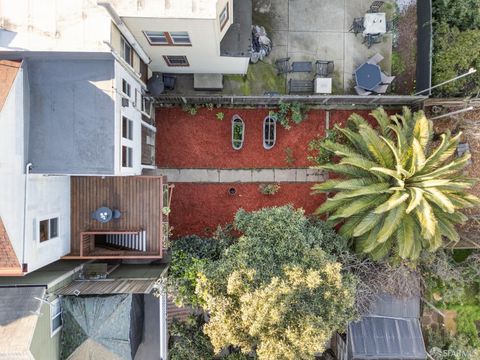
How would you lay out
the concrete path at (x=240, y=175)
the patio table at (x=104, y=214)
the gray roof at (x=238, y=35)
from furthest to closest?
the concrete path at (x=240, y=175), the gray roof at (x=238, y=35), the patio table at (x=104, y=214)

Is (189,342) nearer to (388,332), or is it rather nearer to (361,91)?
(388,332)

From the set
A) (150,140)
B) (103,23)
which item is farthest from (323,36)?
(103,23)

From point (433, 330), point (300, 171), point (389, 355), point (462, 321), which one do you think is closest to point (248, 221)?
point (300, 171)

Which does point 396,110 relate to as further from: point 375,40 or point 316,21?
point 316,21

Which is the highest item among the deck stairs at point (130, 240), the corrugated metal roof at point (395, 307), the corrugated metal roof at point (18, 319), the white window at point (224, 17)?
the white window at point (224, 17)

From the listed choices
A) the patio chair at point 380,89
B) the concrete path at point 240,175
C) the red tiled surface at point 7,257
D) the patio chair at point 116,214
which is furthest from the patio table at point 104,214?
the patio chair at point 380,89

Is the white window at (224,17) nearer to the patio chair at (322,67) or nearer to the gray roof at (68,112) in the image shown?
the gray roof at (68,112)
